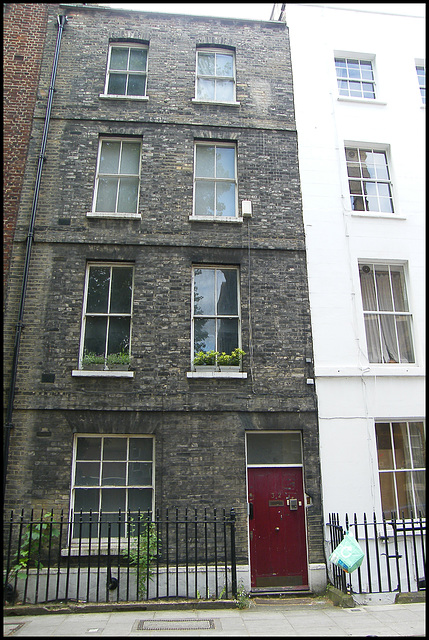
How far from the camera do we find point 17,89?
36.1ft

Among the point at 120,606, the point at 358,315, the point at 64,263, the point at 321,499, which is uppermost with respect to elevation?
the point at 64,263

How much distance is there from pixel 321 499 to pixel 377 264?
5429 mm

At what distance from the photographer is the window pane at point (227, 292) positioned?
10062 millimetres

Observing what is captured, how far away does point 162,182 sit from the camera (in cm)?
1061

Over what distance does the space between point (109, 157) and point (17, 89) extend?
278cm

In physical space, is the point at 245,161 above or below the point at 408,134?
below

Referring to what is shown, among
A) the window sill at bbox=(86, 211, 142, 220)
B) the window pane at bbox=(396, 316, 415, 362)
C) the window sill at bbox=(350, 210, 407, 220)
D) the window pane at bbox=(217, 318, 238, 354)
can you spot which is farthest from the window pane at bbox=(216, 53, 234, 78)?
the window pane at bbox=(396, 316, 415, 362)

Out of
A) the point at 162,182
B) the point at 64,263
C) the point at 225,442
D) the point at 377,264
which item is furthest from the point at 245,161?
the point at 225,442

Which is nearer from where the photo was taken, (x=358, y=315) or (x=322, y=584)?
(x=322, y=584)

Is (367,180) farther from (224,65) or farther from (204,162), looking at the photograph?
(224,65)

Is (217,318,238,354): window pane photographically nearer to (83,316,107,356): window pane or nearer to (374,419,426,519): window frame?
(83,316,107,356): window pane

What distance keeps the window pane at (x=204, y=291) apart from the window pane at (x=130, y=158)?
9.83ft

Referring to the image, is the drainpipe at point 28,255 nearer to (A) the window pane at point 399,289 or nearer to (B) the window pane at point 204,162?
(B) the window pane at point 204,162

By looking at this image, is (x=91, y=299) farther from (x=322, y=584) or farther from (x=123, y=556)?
(x=322, y=584)
